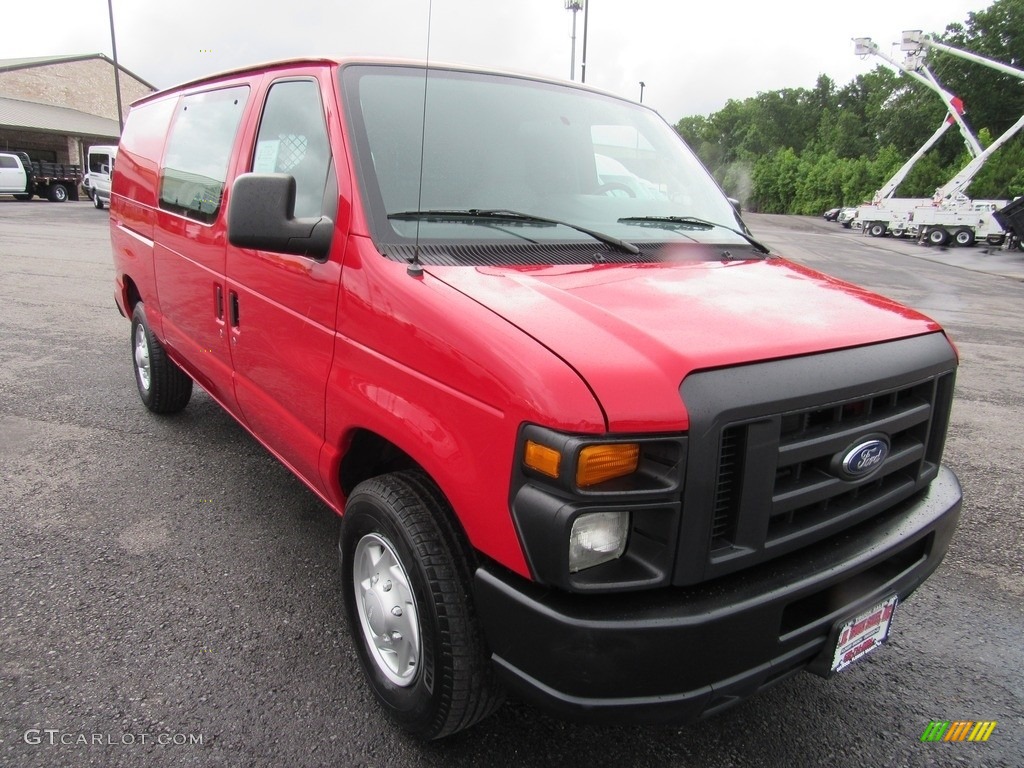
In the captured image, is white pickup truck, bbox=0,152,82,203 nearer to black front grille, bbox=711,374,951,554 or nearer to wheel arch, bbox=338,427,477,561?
wheel arch, bbox=338,427,477,561

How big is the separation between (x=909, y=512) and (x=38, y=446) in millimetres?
4664

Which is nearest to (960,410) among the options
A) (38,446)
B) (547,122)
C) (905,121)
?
(547,122)

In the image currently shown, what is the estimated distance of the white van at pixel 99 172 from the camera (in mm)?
27031

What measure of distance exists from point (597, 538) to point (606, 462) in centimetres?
19

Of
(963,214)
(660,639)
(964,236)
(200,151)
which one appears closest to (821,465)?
(660,639)

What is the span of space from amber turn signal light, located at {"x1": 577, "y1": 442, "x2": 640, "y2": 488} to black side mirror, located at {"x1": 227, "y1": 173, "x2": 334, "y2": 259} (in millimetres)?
1276

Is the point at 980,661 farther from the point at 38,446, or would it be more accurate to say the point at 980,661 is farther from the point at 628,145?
the point at 38,446

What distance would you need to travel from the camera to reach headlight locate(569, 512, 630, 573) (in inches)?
65.7

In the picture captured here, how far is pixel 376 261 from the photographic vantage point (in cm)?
221

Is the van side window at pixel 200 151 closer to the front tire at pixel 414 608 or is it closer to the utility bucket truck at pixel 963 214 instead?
the front tire at pixel 414 608

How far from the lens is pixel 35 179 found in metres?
30.8

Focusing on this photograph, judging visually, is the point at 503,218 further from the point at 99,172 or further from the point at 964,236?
the point at 964,236
